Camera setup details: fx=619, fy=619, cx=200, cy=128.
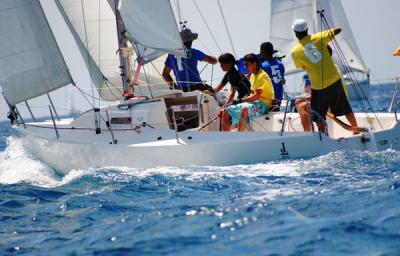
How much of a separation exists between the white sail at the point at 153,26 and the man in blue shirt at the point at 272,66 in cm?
137

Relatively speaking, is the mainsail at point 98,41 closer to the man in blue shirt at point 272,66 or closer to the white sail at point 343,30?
the man in blue shirt at point 272,66

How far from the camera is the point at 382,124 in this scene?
853cm

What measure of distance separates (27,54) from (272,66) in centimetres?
377

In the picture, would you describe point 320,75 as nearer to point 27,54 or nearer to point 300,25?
point 300,25

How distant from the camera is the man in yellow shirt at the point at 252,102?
8.16 metres

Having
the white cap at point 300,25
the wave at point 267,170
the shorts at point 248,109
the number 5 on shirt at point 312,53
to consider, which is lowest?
the wave at point 267,170

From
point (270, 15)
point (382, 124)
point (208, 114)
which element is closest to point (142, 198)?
point (208, 114)

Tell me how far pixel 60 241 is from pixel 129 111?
12.9 ft

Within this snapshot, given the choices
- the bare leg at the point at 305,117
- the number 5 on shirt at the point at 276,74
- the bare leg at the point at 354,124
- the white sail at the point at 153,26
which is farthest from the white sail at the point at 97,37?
the bare leg at the point at 354,124

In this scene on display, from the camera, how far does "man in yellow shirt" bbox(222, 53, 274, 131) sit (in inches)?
321

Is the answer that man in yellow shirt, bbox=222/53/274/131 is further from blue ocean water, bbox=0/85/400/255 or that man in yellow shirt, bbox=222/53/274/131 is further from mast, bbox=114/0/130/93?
mast, bbox=114/0/130/93

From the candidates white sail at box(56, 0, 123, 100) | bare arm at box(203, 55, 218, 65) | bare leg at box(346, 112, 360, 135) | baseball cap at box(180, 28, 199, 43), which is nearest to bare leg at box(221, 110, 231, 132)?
bare leg at box(346, 112, 360, 135)

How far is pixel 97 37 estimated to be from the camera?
1156 centimetres

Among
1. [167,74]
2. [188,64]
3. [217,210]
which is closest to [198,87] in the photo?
[188,64]
